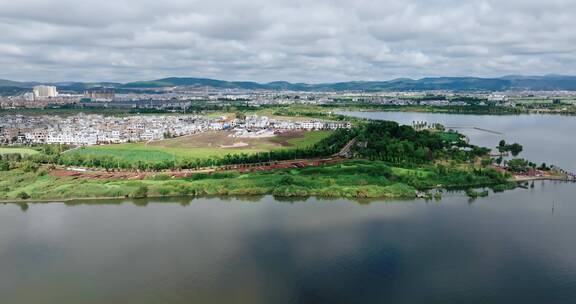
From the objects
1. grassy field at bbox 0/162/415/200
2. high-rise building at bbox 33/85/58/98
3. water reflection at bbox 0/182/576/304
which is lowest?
water reflection at bbox 0/182/576/304

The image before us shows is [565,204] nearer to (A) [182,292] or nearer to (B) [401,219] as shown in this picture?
(B) [401,219]

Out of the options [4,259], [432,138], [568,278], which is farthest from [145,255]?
[432,138]

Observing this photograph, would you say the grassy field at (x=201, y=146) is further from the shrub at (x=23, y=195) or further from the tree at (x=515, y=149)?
the tree at (x=515, y=149)

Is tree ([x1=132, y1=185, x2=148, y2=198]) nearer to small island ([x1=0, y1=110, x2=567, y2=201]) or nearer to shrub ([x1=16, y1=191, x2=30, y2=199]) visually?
small island ([x1=0, y1=110, x2=567, y2=201])

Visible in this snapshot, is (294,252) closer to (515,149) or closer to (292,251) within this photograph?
(292,251)

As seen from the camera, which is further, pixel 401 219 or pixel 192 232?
pixel 401 219

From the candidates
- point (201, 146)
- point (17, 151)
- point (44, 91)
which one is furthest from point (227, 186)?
point (44, 91)

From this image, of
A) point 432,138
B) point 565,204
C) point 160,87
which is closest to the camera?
point 565,204

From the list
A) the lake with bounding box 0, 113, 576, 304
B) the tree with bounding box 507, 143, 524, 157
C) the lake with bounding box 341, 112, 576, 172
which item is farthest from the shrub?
the tree with bounding box 507, 143, 524, 157
